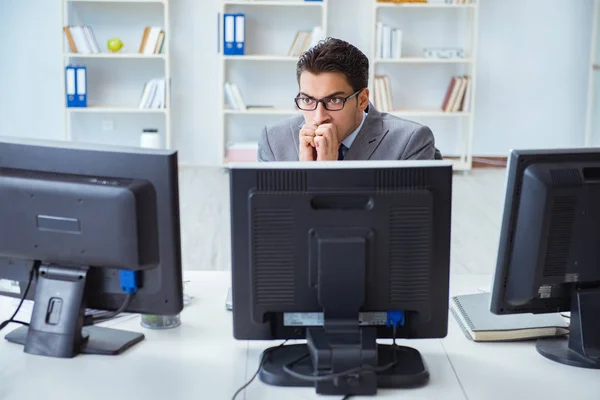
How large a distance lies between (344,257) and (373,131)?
1108mm

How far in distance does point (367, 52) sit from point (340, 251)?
17.6 ft

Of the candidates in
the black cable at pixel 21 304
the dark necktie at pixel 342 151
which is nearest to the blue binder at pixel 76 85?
the dark necktie at pixel 342 151

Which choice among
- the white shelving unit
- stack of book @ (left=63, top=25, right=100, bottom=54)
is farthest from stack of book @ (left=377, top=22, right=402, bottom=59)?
stack of book @ (left=63, top=25, right=100, bottom=54)

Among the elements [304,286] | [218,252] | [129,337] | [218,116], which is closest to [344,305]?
[304,286]

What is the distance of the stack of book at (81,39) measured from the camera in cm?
661

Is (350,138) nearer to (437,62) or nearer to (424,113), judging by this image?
(424,113)

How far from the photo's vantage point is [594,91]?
22.9 feet

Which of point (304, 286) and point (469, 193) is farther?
point (469, 193)

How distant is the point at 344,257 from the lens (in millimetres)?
1761

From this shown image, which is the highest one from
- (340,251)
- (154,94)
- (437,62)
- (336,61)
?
(437,62)

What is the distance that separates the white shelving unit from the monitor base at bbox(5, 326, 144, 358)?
4919 mm

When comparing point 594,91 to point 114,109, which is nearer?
point 114,109

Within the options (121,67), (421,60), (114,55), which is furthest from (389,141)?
(121,67)

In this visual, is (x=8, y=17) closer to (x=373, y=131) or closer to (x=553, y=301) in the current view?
(x=373, y=131)
